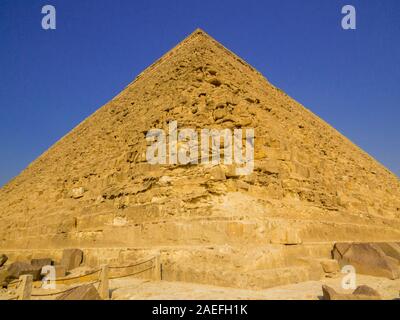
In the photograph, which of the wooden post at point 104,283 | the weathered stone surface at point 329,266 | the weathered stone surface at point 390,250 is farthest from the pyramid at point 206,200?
the wooden post at point 104,283

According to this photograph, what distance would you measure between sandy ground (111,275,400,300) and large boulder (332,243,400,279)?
0.50 metres

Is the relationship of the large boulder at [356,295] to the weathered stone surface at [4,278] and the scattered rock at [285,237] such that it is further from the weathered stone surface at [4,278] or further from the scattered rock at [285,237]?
the weathered stone surface at [4,278]

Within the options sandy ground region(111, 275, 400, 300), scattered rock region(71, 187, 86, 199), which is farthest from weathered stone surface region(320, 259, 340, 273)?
scattered rock region(71, 187, 86, 199)

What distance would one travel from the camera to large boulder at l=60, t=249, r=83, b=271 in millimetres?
8367

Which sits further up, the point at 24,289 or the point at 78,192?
the point at 78,192

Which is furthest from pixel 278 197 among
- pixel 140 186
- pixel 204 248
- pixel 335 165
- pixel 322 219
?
pixel 335 165

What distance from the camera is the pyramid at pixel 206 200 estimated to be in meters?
6.29

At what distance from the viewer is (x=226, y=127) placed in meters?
8.05

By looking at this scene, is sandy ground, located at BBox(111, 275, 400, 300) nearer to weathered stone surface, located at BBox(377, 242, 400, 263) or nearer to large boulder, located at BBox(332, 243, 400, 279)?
large boulder, located at BBox(332, 243, 400, 279)

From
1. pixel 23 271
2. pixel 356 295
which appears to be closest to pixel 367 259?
pixel 356 295

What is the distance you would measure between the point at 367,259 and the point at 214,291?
4.19m

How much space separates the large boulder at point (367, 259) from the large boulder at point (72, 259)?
21.0 ft

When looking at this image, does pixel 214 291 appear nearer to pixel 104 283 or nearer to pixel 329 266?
pixel 104 283

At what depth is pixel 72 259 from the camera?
8.48m
